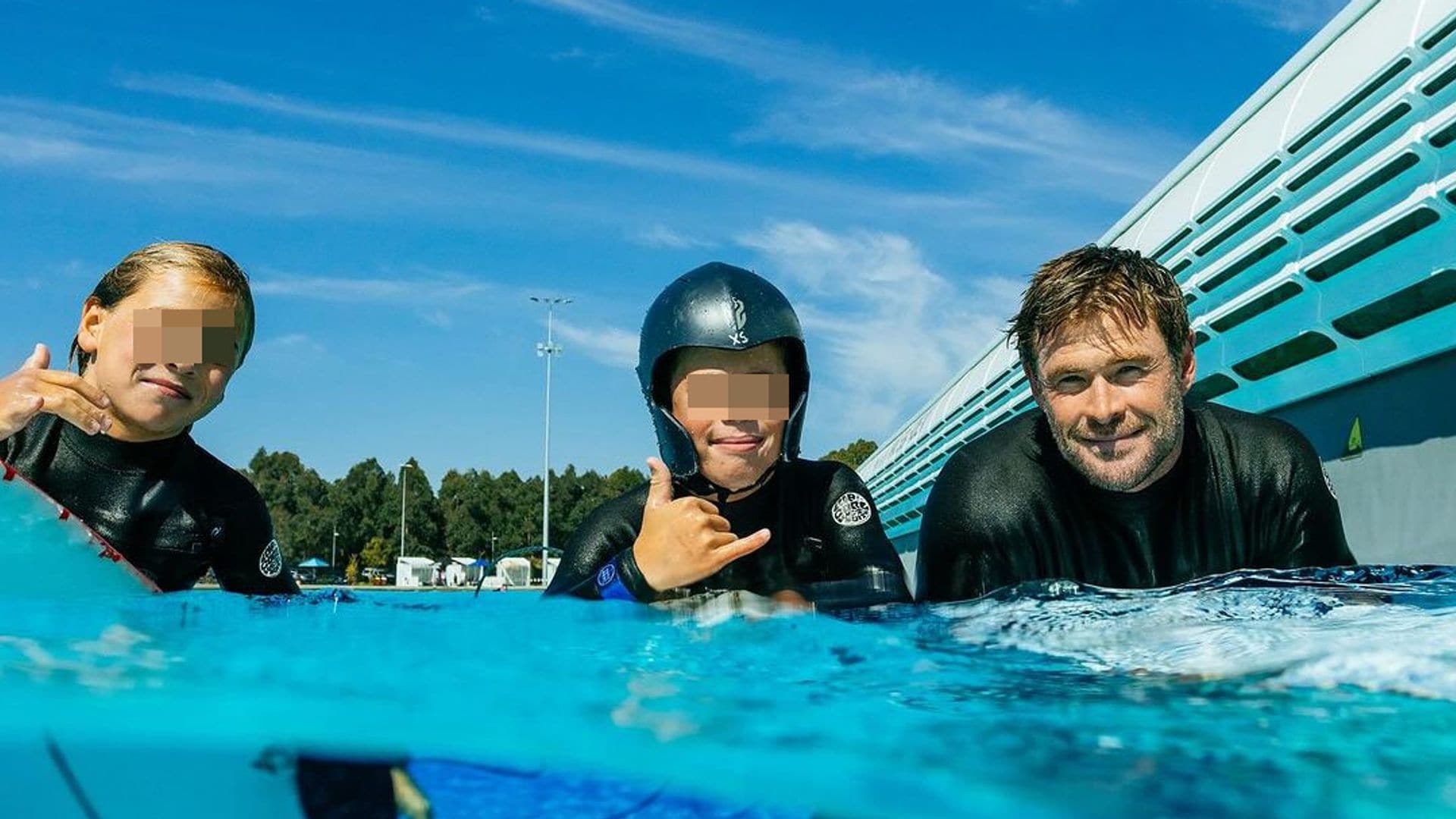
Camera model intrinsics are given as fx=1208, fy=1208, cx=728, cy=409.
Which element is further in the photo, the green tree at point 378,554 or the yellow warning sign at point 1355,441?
the green tree at point 378,554

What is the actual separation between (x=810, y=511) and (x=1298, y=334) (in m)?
11.7

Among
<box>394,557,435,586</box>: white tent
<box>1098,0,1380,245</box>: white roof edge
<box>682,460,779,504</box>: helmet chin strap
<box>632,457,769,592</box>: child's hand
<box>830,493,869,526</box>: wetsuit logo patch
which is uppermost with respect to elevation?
<box>1098,0,1380,245</box>: white roof edge

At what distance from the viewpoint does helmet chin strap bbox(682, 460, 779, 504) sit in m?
4.83

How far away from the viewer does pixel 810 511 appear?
488 cm

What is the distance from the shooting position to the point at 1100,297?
4121 mm

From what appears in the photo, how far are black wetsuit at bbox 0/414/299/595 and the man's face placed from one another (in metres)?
3.36

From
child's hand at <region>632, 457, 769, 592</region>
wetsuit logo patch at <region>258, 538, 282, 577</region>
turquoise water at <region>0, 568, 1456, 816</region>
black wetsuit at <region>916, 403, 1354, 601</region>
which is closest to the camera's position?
turquoise water at <region>0, 568, 1456, 816</region>

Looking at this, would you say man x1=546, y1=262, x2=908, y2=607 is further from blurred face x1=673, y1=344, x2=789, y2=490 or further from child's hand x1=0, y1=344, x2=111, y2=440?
child's hand x1=0, y1=344, x2=111, y2=440

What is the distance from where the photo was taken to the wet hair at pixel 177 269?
15.0ft

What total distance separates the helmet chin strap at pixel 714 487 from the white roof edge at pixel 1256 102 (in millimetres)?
13042

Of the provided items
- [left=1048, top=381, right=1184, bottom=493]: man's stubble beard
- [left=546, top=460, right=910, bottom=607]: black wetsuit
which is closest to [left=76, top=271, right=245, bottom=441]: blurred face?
[left=546, top=460, right=910, bottom=607]: black wetsuit

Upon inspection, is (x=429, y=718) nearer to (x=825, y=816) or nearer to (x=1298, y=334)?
(x=825, y=816)

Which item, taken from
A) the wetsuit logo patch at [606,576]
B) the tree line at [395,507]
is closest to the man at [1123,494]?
the wetsuit logo patch at [606,576]

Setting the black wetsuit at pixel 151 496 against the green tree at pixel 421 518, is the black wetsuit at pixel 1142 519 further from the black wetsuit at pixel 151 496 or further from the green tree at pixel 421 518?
the green tree at pixel 421 518
